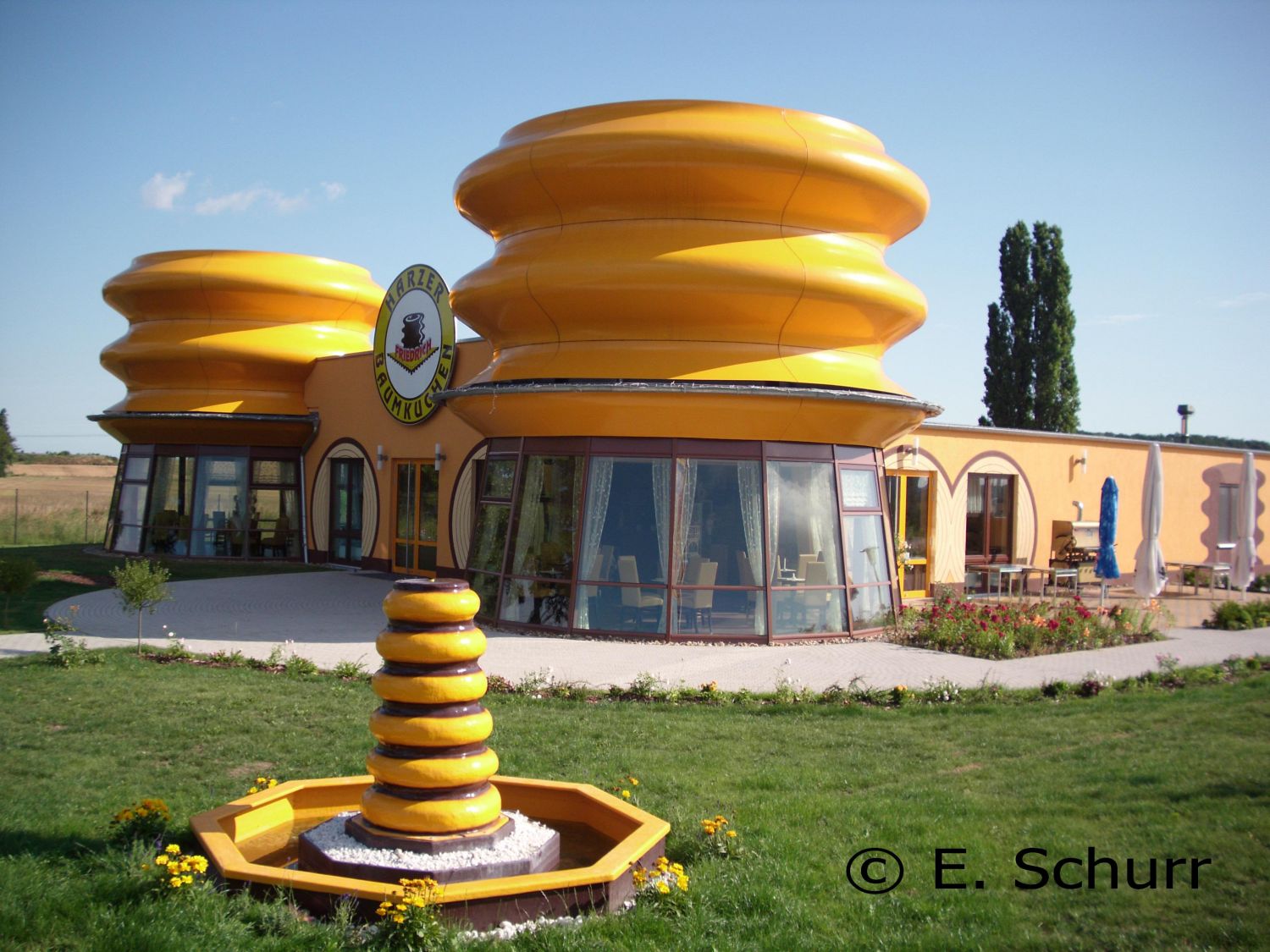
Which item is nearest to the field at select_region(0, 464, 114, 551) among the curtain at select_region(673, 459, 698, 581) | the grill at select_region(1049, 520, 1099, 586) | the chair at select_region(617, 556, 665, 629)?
the chair at select_region(617, 556, 665, 629)

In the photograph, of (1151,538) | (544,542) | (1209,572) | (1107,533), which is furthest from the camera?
(1209,572)

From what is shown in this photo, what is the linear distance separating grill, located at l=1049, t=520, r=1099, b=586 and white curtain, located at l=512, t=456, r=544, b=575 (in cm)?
1342

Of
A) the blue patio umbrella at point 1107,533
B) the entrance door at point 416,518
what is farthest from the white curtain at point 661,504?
the blue patio umbrella at point 1107,533

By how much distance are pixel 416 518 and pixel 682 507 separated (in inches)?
370

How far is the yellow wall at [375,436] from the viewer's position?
71.6 feet

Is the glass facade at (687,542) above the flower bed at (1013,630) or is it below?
above

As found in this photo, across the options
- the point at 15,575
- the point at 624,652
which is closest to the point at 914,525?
the point at 624,652

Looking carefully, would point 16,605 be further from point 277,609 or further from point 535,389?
point 535,389

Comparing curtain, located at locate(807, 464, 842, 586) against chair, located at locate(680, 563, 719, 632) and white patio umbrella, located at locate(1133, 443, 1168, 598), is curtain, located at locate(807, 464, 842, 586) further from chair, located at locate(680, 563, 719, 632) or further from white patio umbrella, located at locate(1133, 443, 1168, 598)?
white patio umbrella, located at locate(1133, 443, 1168, 598)

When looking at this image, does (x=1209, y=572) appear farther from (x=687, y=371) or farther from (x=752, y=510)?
(x=687, y=371)

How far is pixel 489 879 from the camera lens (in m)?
5.90

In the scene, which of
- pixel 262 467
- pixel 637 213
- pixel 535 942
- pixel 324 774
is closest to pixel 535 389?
pixel 637 213

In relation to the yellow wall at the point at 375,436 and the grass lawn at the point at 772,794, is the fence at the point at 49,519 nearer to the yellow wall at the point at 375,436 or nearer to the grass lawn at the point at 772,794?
the yellow wall at the point at 375,436

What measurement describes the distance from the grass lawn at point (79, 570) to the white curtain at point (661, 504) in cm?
955
